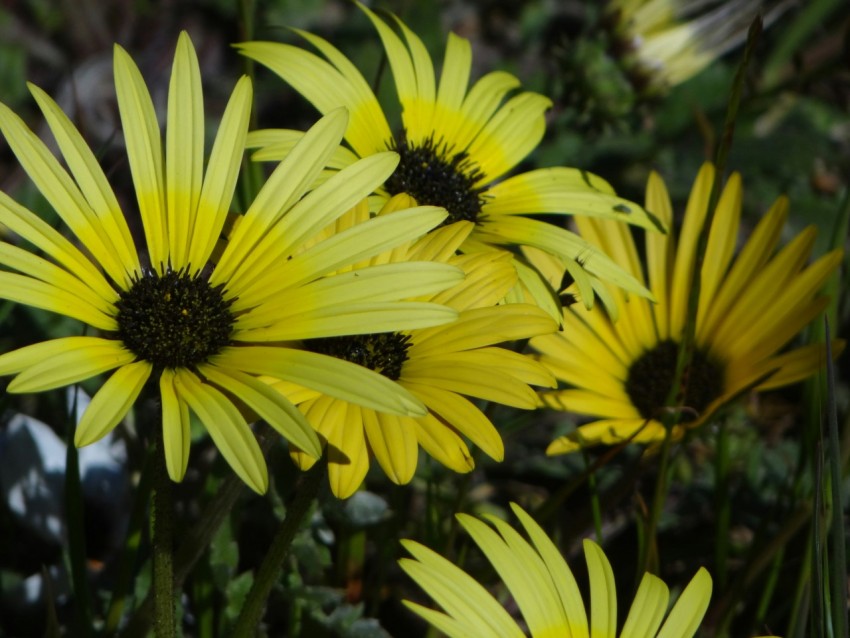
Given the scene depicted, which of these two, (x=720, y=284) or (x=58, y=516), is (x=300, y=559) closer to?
(x=58, y=516)

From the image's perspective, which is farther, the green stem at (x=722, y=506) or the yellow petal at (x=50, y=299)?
the green stem at (x=722, y=506)

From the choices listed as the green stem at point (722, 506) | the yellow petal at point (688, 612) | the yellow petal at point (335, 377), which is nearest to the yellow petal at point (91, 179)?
the yellow petal at point (335, 377)

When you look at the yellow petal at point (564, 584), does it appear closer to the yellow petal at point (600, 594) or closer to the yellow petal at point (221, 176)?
the yellow petal at point (600, 594)

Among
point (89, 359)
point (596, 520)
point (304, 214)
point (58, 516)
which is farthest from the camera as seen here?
point (58, 516)

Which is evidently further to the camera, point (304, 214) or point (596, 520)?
point (596, 520)

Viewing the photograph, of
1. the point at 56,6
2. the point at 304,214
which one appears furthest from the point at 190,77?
the point at 56,6

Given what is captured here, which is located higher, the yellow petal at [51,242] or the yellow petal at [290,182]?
the yellow petal at [290,182]

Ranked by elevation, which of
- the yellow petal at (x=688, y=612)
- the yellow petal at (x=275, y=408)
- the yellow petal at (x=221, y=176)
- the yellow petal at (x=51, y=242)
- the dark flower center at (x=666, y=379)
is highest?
the dark flower center at (x=666, y=379)

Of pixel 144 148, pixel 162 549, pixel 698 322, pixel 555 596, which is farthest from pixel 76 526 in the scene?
pixel 698 322
